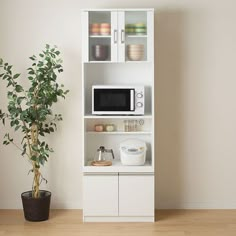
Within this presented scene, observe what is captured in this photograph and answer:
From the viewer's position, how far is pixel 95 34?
424 cm

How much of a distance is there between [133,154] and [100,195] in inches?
18.7

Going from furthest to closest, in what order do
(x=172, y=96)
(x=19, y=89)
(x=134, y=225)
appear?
(x=172, y=96), (x=19, y=89), (x=134, y=225)

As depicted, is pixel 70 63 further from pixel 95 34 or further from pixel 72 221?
pixel 72 221

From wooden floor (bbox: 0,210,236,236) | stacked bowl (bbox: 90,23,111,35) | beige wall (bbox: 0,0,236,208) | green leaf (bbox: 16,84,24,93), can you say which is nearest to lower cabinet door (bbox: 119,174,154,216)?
wooden floor (bbox: 0,210,236,236)

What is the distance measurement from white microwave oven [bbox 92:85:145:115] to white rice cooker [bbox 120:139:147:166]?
306 millimetres

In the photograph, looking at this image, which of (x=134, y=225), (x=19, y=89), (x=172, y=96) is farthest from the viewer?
(x=172, y=96)

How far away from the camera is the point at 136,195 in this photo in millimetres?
4266

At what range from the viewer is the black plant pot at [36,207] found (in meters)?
4.30

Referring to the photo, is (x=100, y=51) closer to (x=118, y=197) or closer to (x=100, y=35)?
(x=100, y=35)

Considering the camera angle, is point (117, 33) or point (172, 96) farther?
point (172, 96)

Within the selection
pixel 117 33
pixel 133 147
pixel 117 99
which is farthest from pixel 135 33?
pixel 133 147

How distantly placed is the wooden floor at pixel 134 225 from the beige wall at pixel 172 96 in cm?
19

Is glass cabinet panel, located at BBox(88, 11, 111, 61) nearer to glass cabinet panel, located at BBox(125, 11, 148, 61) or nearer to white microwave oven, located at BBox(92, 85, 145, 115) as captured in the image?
glass cabinet panel, located at BBox(125, 11, 148, 61)

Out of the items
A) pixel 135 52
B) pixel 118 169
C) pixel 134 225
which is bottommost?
pixel 134 225
